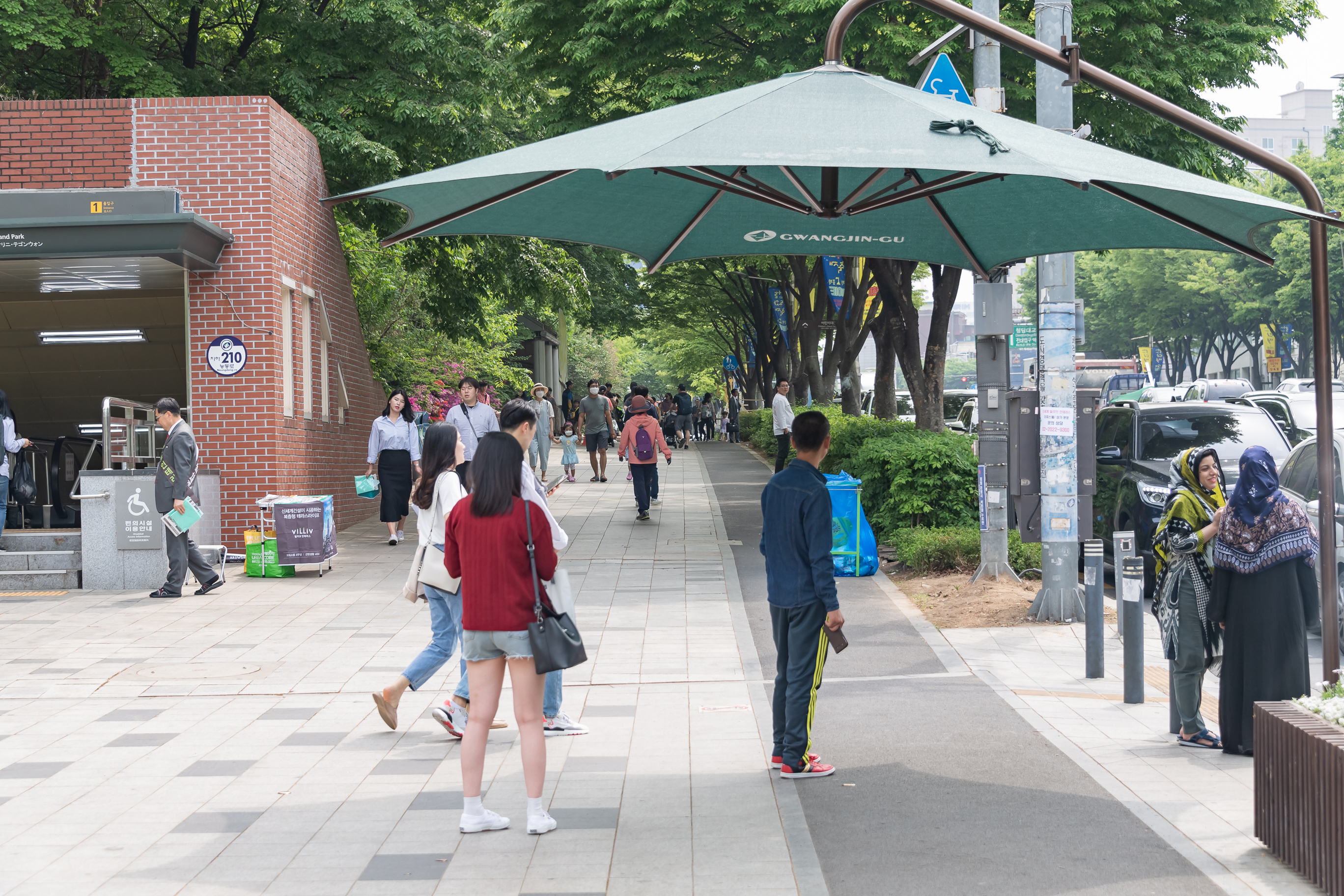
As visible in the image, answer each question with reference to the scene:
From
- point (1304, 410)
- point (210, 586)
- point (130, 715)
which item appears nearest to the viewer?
point (130, 715)

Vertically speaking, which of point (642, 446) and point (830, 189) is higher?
point (830, 189)

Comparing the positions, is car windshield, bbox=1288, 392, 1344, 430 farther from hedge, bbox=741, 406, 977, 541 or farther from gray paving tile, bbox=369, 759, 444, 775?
gray paving tile, bbox=369, 759, 444, 775

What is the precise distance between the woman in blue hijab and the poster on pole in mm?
9305

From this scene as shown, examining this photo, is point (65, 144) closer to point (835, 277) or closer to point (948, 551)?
point (948, 551)

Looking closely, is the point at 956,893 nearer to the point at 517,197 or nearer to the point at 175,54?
the point at 517,197

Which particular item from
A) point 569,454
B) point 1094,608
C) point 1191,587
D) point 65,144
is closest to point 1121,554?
point 1094,608

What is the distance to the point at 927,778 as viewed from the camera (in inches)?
243

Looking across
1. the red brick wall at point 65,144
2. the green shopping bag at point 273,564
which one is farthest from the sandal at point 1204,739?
the red brick wall at point 65,144

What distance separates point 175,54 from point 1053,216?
18.2 m

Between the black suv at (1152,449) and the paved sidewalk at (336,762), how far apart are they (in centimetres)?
431

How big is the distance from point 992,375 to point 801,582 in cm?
589

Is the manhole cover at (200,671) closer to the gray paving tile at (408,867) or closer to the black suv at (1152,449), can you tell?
the gray paving tile at (408,867)

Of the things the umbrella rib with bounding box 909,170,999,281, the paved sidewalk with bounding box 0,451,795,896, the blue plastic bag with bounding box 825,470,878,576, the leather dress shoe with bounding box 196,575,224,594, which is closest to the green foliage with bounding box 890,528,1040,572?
the blue plastic bag with bounding box 825,470,878,576

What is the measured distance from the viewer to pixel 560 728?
700 cm
